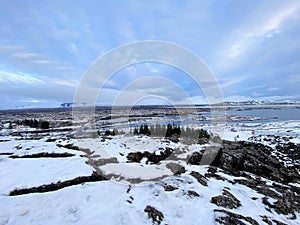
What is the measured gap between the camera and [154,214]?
898 centimetres

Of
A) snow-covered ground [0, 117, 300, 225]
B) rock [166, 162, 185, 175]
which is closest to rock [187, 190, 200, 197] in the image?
snow-covered ground [0, 117, 300, 225]

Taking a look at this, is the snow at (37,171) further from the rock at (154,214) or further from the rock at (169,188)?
the rock at (154,214)

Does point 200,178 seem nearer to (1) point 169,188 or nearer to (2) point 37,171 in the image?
(1) point 169,188

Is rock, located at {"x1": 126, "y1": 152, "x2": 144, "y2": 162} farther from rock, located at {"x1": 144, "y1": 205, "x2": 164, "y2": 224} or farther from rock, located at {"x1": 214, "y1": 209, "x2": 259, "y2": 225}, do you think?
rock, located at {"x1": 214, "y1": 209, "x2": 259, "y2": 225}

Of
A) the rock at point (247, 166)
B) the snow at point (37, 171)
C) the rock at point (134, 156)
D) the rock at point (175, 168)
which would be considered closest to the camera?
the snow at point (37, 171)

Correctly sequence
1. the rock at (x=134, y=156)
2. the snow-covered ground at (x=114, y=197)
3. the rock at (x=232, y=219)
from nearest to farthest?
the snow-covered ground at (x=114, y=197)
the rock at (x=232, y=219)
the rock at (x=134, y=156)

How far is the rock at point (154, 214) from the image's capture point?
865 cm

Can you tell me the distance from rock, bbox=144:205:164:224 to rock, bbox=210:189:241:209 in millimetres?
3267

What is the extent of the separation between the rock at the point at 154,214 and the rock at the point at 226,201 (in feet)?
10.7

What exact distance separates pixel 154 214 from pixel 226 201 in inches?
168

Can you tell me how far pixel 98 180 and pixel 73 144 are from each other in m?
10.9

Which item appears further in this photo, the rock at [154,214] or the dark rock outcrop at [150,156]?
the dark rock outcrop at [150,156]

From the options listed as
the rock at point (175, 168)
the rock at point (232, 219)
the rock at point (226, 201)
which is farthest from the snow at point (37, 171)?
the rock at point (232, 219)

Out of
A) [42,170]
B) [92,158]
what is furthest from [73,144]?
[42,170]
